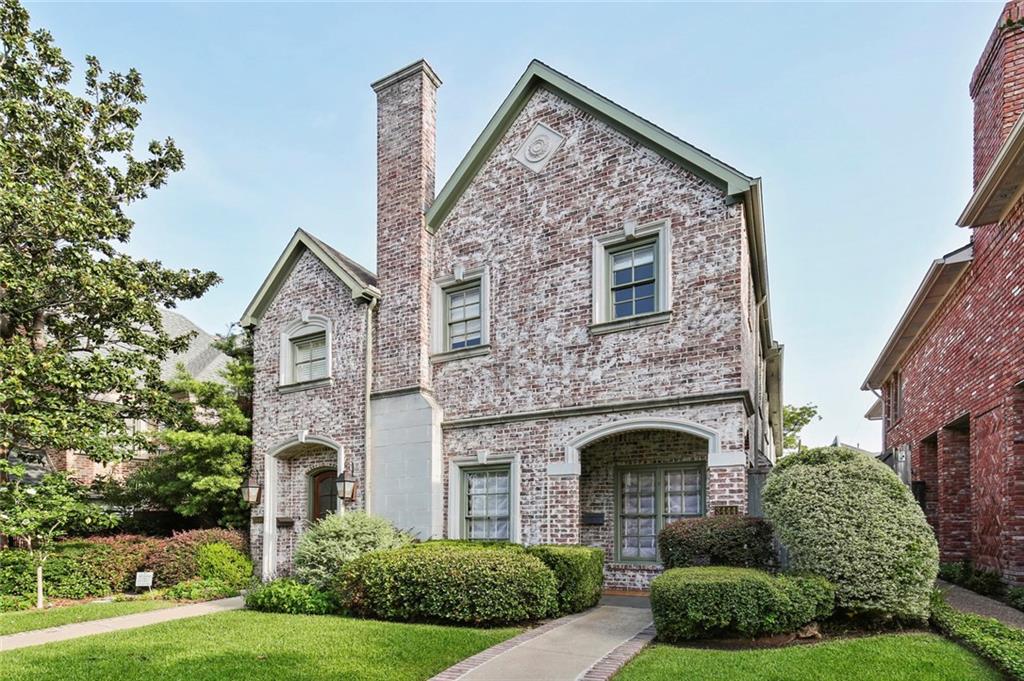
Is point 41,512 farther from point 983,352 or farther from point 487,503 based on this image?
point 983,352

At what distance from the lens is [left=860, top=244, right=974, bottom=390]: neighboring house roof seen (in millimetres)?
13152

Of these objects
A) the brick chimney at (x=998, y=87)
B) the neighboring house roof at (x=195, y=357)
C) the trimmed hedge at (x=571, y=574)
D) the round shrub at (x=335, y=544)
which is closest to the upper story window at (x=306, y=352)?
the round shrub at (x=335, y=544)

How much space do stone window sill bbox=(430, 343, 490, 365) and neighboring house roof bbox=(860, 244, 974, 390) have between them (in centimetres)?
872

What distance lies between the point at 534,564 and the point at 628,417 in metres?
3.03

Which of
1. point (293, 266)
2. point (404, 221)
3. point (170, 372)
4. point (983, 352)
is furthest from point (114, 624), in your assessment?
point (170, 372)

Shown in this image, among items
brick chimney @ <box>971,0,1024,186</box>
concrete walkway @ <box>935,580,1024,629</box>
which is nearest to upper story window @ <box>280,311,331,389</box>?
concrete walkway @ <box>935,580,1024,629</box>

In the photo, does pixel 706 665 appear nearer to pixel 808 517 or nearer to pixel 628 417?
pixel 808 517

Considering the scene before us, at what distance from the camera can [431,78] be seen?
14406 millimetres

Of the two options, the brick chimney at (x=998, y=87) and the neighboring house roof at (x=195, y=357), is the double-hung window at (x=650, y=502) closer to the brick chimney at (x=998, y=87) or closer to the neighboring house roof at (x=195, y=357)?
the brick chimney at (x=998, y=87)

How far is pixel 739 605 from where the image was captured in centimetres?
723

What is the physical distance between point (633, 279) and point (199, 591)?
9609 millimetres

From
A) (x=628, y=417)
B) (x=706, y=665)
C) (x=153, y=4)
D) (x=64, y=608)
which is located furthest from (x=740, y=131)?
(x=64, y=608)

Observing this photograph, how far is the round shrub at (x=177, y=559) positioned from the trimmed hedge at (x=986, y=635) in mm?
12774

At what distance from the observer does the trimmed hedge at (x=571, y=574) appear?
964cm
